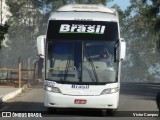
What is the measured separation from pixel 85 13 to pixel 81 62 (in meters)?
2.00

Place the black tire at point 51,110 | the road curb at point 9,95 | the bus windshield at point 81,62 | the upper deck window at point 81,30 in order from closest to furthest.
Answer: the bus windshield at point 81,62 < the upper deck window at point 81,30 < the black tire at point 51,110 < the road curb at point 9,95

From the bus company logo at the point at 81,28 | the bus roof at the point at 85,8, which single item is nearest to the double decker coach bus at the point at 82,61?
the bus company logo at the point at 81,28

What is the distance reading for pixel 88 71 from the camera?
18.5 meters

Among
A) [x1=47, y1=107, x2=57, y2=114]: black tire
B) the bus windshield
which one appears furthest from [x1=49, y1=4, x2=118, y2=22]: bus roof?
[x1=47, y1=107, x2=57, y2=114]: black tire

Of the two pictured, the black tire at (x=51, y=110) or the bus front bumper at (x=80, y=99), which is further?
the black tire at (x=51, y=110)

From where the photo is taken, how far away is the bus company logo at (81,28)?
18.9 metres

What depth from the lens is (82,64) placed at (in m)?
18.6

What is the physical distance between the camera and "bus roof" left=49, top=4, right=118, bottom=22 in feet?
63.1

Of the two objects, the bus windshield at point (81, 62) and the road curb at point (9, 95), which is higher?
the bus windshield at point (81, 62)

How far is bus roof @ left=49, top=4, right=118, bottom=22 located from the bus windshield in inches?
37.0

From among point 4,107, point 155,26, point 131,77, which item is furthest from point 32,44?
point 4,107

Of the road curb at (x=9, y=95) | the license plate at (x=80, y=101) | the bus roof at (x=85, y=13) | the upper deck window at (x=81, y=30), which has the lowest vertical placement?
the road curb at (x=9, y=95)

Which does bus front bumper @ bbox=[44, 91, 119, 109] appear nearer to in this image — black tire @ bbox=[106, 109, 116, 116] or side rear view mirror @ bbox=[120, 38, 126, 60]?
black tire @ bbox=[106, 109, 116, 116]

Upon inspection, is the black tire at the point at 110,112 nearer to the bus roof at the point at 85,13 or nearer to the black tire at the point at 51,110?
the black tire at the point at 51,110
